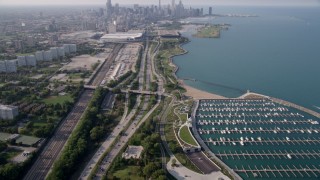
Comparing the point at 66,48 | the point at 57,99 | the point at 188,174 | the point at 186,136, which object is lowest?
the point at 188,174

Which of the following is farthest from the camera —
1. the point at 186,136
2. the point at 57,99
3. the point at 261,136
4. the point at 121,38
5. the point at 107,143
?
the point at 121,38

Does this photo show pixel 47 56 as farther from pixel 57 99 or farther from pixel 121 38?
pixel 121 38

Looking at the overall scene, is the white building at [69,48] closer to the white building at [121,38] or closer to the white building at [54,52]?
the white building at [54,52]

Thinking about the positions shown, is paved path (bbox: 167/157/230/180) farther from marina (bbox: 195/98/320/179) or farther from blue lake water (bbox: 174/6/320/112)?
blue lake water (bbox: 174/6/320/112)

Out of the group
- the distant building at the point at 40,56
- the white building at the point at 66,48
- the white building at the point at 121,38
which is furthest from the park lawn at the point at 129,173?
the white building at the point at 121,38

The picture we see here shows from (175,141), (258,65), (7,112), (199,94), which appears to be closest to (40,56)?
(7,112)

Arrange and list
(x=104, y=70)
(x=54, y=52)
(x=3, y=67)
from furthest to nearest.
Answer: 1. (x=54, y=52)
2. (x=104, y=70)
3. (x=3, y=67)
